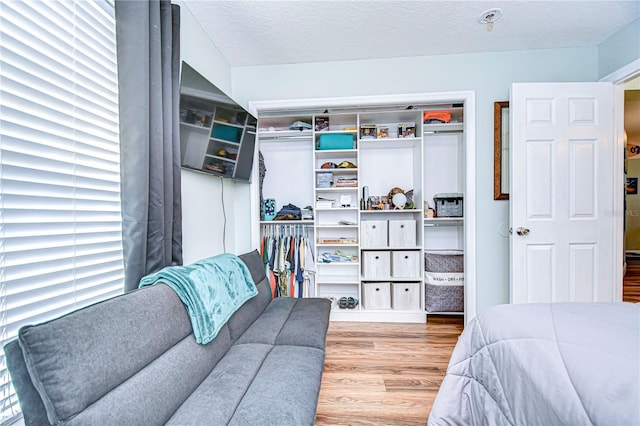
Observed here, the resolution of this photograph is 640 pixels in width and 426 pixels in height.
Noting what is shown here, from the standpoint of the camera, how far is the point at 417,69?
2494 mm

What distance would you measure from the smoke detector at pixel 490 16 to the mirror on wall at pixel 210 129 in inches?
76.3

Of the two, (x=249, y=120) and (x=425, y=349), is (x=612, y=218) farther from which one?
(x=249, y=120)

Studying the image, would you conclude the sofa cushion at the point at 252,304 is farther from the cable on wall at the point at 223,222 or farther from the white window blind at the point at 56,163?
the white window blind at the point at 56,163

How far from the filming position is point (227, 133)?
2.05 m

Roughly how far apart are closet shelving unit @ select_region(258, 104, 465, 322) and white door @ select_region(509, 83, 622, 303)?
2.44 feet

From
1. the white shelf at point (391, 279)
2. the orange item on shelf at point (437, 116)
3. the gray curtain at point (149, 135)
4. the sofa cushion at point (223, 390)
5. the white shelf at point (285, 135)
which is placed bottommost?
the white shelf at point (391, 279)

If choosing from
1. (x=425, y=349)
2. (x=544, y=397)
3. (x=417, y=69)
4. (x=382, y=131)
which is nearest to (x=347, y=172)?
(x=382, y=131)

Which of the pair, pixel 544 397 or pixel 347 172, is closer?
pixel 544 397

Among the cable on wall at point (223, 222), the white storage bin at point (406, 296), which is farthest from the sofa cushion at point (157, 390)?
the white storage bin at point (406, 296)

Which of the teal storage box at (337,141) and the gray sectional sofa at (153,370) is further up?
the teal storage box at (337,141)

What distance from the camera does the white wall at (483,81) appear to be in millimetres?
2414

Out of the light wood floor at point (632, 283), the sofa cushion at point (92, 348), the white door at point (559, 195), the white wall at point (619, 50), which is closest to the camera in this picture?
the sofa cushion at point (92, 348)

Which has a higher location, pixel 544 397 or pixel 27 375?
pixel 27 375

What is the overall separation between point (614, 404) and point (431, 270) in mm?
2339
